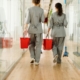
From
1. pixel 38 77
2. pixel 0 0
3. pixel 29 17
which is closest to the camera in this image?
pixel 0 0

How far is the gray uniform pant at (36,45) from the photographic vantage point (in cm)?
627

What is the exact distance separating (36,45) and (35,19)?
2.06ft

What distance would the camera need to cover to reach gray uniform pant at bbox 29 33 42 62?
20.6ft

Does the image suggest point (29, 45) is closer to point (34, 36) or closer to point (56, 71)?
point (34, 36)

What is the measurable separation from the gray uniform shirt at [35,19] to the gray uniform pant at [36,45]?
5.3 inches

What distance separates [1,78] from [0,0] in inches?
48.7

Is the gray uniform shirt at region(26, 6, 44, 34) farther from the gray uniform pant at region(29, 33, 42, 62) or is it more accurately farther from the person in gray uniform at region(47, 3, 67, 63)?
the person in gray uniform at region(47, 3, 67, 63)

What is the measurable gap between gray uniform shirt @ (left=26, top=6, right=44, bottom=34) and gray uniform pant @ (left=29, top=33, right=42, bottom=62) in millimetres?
134

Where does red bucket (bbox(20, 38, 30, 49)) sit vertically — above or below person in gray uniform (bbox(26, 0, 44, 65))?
below

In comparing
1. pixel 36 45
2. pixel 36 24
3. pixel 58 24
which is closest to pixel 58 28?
pixel 58 24

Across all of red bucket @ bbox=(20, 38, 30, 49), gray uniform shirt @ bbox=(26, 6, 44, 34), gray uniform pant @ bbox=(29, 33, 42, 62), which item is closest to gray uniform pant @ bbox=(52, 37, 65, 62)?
gray uniform pant @ bbox=(29, 33, 42, 62)

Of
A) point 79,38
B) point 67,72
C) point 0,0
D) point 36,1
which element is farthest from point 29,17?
point 0,0

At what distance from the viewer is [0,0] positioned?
4145 millimetres

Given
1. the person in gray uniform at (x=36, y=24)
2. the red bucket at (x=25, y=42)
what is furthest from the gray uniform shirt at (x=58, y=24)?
the red bucket at (x=25, y=42)
